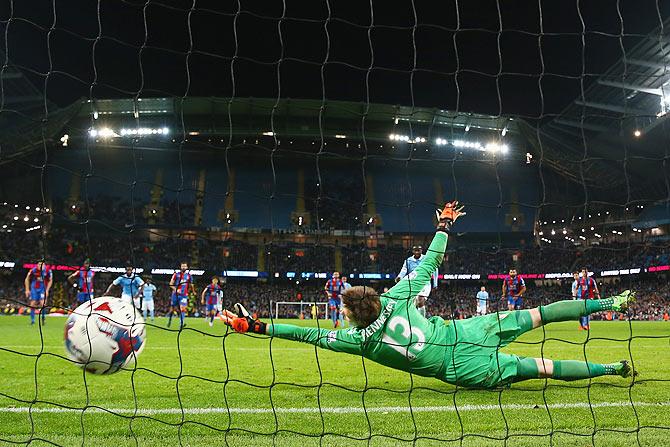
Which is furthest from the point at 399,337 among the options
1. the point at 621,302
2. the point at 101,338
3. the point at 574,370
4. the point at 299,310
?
the point at 299,310

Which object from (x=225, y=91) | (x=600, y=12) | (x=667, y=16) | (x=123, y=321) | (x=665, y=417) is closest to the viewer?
(x=665, y=417)

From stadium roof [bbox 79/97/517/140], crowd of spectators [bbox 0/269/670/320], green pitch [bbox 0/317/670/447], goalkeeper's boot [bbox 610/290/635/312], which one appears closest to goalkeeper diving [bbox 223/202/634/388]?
green pitch [bbox 0/317/670/447]

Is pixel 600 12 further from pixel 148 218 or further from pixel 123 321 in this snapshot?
pixel 148 218

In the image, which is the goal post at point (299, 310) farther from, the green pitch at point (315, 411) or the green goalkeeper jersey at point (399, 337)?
the green goalkeeper jersey at point (399, 337)

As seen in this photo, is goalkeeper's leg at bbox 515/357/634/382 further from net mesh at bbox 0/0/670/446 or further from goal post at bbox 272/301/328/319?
goal post at bbox 272/301/328/319

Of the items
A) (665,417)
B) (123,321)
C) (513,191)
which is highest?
(513,191)

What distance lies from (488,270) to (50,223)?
2363 cm

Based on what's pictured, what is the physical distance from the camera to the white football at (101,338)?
3.80 metres

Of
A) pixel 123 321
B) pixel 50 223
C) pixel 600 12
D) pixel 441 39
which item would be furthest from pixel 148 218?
pixel 123 321

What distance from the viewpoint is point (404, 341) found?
155 inches

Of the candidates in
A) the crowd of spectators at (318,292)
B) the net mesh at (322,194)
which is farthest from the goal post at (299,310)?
the net mesh at (322,194)

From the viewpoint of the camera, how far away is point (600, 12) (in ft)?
60.5

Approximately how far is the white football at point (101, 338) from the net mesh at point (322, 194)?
270 millimetres

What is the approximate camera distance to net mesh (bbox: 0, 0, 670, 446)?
12.9 feet
